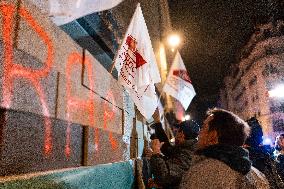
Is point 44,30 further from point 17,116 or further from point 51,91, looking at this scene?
point 17,116

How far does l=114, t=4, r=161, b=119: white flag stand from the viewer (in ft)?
14.0

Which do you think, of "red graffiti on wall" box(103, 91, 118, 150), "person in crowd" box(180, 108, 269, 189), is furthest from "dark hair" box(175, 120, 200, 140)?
"person in crowd" box(180, 108, 269, 189)

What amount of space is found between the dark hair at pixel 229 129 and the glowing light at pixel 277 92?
38.3 meters

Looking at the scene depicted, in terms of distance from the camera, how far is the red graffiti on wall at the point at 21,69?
6.85 ft

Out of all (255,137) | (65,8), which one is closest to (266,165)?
(255,137)

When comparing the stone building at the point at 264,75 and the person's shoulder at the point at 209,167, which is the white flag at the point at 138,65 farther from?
the stone building at the point at 264,75

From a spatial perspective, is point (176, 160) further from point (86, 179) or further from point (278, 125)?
point (278, 125)

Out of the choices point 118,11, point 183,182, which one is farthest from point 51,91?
point 118,11

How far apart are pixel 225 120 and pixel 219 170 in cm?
55

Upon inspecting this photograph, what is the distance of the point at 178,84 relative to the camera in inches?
335

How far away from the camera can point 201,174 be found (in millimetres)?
2732

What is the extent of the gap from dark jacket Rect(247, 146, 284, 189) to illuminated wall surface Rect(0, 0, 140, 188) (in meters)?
2.47

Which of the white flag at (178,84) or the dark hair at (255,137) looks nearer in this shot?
A: the dark hair at (255,137)

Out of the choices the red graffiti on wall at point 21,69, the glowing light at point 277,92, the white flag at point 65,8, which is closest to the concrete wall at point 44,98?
the red graffiti on wall at point 21,69
